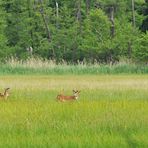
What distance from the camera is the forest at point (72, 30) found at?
3994cm

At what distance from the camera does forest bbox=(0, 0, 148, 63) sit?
131 feet

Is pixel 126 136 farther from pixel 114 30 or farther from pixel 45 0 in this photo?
pixel 45 0

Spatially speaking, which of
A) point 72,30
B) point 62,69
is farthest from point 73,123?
point 72,30

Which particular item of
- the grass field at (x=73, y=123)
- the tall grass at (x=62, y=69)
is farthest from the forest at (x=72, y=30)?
the grass field at (x=73, y=123)

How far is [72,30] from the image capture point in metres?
43.2

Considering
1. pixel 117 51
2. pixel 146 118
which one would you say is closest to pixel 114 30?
pixel 117 51

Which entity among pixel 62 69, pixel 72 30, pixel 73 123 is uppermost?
pixel 73 123

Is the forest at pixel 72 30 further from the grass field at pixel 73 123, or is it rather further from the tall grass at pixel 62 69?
the grass field at pixel 73 123

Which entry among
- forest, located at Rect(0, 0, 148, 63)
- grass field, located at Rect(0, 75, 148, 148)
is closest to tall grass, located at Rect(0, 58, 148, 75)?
forest, located at Rect(0, 0, 148, 63)

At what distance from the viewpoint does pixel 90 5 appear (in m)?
48.1

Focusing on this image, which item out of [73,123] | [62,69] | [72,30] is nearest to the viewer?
[73,123]

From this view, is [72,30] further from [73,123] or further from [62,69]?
[73,123]

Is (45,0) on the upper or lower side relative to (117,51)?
upper

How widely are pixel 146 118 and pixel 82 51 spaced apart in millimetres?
32470
